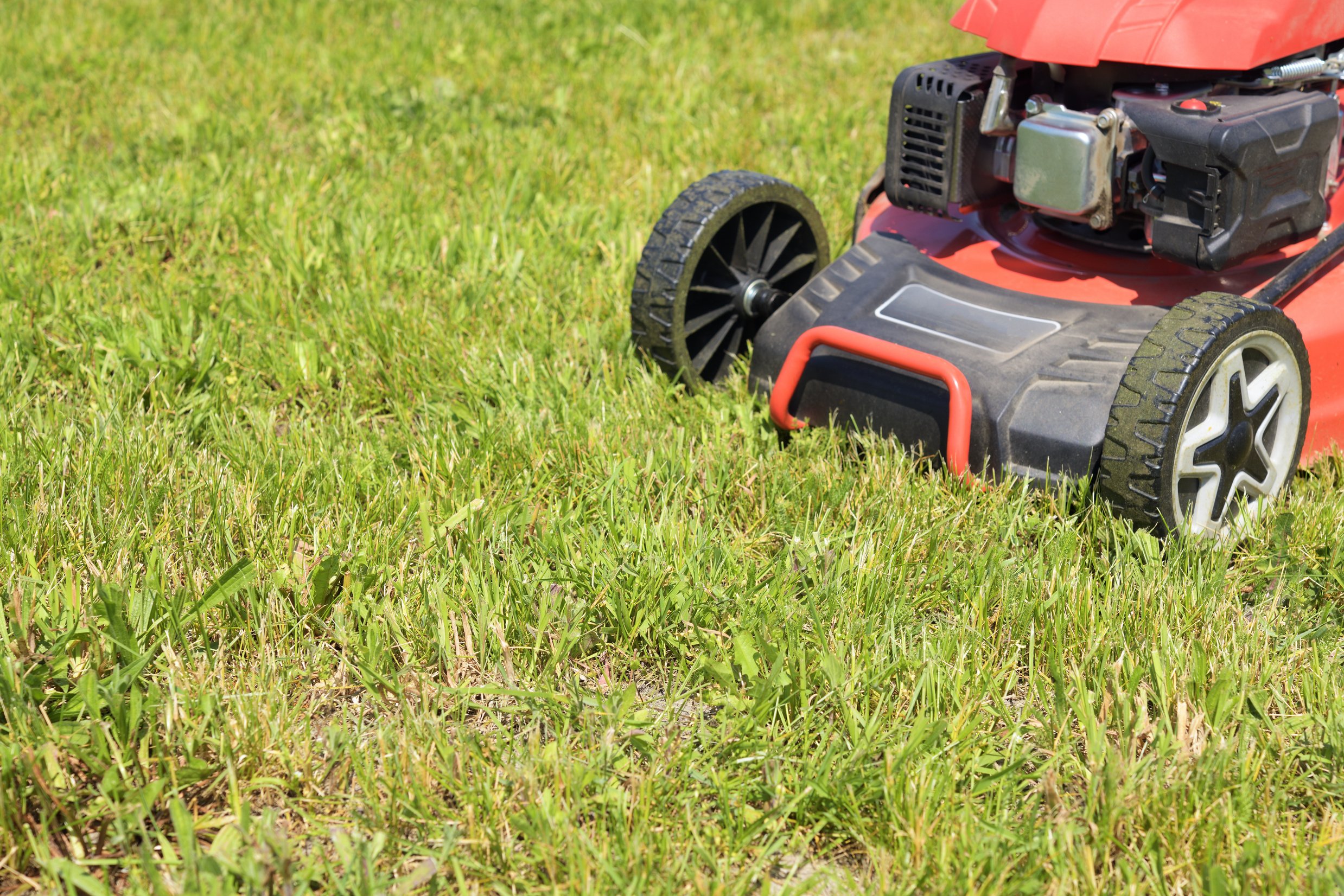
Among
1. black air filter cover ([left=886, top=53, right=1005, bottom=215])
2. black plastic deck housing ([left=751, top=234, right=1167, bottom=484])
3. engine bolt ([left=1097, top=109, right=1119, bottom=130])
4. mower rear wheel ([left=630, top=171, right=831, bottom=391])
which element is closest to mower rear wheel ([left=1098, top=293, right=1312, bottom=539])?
black plastic deck housing ([left=751, top=234, right=1167, bottom=484])

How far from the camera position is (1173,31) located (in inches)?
93.0

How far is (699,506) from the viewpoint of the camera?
93.8 inches

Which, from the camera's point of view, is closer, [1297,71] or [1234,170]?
[1234,170]

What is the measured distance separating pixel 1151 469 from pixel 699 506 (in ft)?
2.65

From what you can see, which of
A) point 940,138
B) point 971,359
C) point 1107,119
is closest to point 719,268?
point 940,138

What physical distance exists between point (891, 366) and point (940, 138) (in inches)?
22.7

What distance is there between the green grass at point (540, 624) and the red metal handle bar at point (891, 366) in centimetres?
8

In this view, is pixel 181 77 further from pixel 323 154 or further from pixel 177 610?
pixel 177 610

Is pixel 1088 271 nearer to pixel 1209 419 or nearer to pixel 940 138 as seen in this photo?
pixel 940 138

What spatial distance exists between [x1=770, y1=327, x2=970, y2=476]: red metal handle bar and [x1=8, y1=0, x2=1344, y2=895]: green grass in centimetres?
8

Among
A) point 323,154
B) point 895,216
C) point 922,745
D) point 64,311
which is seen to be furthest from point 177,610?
point 323,154

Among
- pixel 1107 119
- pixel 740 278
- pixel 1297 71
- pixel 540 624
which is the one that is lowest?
pixel 540 624

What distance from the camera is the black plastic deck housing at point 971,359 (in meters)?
2.26

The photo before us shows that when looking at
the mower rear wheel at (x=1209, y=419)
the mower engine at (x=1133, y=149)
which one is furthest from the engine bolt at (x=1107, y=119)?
the mower rear wheel at (x=1209, y=419)
